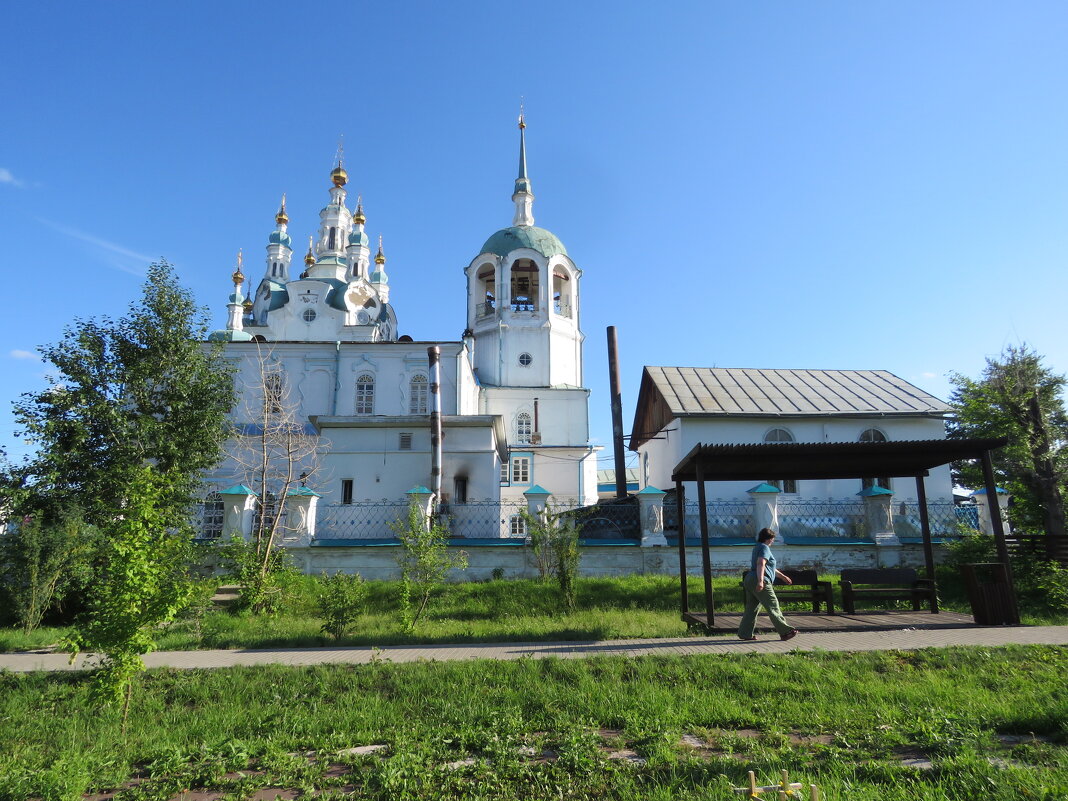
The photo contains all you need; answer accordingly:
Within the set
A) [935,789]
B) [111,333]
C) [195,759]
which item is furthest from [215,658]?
[111,333]

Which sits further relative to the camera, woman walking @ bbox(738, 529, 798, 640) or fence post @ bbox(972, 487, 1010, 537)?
fence post @ bbox(972, 487, 1010, 537)

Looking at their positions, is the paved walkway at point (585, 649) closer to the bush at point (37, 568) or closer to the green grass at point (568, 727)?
the green grass at point (568, 727)

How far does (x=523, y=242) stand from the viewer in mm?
32531

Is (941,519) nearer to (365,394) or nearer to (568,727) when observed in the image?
(568,727)

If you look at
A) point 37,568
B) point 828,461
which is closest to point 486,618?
point 828,461

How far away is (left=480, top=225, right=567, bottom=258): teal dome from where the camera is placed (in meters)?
32.5

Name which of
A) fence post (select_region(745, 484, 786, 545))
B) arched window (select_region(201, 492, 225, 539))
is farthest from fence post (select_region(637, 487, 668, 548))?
arched window (select_region(201, 492, 225, 539))

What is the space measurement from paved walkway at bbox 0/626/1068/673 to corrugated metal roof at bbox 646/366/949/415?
1141cm

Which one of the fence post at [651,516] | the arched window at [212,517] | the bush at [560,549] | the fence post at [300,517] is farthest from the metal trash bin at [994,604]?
the arched window at [212,517]

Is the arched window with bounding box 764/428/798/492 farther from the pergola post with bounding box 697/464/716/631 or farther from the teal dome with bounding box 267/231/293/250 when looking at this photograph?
the teal dome with bounding box 267/231/293/250

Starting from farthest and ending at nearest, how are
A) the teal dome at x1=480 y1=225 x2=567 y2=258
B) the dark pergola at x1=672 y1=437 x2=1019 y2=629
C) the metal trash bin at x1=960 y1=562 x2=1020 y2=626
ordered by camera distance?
the teal dome at x1=480 y1=225 x2=567 y2=258 → the dark pergola at x1=672 y1=437 x2=1019 y2=629 → the metal trash bin at x1=960 y1=562 x2=1020 y2=626

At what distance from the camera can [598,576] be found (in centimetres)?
1316

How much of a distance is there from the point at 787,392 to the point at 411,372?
14.4m

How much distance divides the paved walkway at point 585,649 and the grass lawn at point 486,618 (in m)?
0.46
